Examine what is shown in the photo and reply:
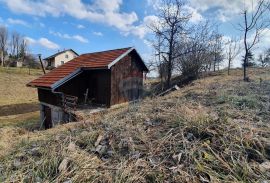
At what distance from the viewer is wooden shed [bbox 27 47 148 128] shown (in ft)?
41.8

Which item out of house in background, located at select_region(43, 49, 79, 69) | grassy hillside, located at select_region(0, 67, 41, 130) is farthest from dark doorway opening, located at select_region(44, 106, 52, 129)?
house in background, located at select_region(43, 49, 79, 69)

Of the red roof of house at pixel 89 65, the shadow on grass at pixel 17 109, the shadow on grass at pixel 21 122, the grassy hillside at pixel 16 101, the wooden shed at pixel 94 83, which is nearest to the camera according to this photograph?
the shadow on grass at pixel 21 122

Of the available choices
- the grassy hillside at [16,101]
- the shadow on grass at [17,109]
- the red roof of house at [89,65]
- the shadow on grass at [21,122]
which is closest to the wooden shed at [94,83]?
the red roof of house at [89,65]

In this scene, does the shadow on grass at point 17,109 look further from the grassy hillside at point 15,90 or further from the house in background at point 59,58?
the house in background at point 59,58

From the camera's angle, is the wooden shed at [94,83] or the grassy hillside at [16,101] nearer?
the wooden shed at [94,83]

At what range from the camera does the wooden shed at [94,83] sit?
12.7m

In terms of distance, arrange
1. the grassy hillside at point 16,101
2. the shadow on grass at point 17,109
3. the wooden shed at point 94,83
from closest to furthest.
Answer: the wooden shed at point 94,83 → the grassy hillside at point 16,101 → the shadow on grass at point 17,109

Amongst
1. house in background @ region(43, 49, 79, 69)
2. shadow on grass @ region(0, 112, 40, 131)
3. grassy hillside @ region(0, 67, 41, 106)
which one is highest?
house in background @ region(43, 49, 79, 69)

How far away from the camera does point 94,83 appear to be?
14109 mm

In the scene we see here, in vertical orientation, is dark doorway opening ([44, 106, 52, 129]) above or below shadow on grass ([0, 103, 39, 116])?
above

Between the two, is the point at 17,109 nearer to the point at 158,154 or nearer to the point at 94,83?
the point at 94,83

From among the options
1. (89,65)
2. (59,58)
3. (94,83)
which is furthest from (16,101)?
(59,58)

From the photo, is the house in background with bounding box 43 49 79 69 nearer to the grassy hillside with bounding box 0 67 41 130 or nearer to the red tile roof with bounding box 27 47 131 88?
the grassy hillside with bounding box 0 67 41 130

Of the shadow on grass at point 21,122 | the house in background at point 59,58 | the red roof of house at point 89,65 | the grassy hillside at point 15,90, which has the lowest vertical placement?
the shadow on grass at point 21,122
